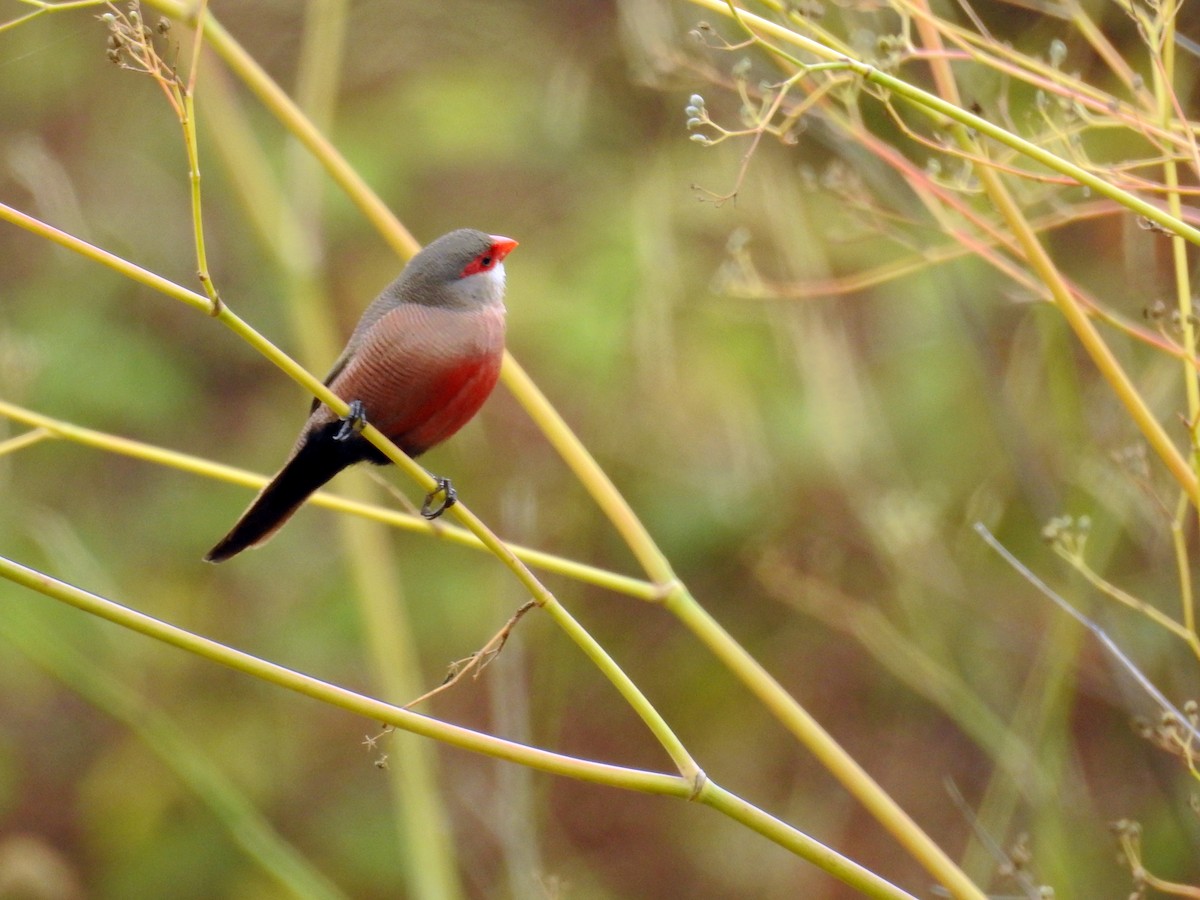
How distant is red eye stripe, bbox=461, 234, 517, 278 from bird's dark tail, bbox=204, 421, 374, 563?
55cm

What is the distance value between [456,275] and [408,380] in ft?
1.39

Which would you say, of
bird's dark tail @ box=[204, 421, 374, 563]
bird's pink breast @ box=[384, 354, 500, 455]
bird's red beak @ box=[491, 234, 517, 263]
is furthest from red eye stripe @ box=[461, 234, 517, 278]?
bird's dark tail @ box=[204, 421, 374, 563]

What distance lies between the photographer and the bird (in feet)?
11.2

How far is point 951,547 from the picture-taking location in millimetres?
5445

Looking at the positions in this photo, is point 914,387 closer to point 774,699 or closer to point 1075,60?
point 1075,60

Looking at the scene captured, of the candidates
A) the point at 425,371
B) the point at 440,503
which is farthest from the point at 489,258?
→ the point at 440,503

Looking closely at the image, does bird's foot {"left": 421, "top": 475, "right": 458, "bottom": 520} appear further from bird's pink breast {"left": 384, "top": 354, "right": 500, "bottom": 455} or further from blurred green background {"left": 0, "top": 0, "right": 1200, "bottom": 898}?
blurred green background {"left": 0, "top": 0, "right": 1200, "bottom": 898}

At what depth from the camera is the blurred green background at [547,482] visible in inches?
213

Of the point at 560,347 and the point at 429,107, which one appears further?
the point at 429,107

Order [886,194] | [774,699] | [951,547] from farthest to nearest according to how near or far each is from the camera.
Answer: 1. [951,547]
2. [886,194]
3. [774,699]

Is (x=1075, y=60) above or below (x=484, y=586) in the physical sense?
above

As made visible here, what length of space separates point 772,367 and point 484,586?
163 centimetres

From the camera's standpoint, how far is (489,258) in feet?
12.7

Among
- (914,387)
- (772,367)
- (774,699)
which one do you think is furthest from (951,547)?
(774,699)
